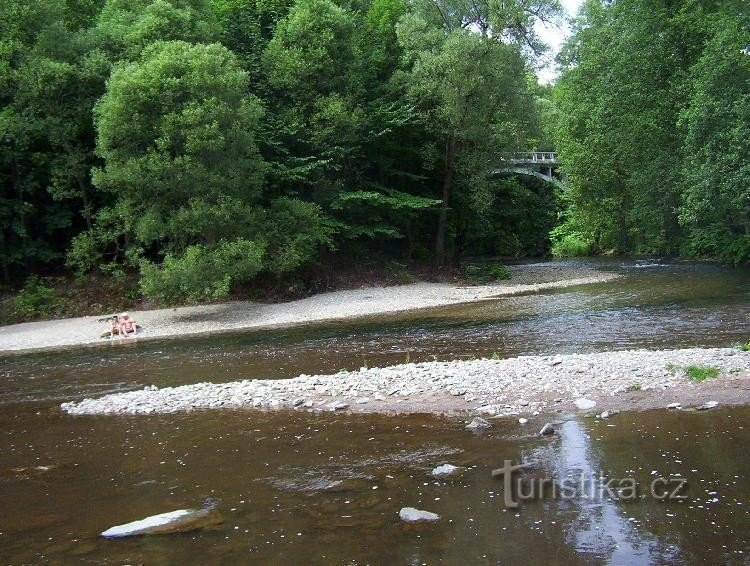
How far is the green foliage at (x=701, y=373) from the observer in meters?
10.2

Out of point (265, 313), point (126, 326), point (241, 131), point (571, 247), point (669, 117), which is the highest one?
point (241, 131)

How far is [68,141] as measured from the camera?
28703mm

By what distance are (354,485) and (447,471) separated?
1.09 metres

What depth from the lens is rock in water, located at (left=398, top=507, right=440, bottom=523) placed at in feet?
19.6

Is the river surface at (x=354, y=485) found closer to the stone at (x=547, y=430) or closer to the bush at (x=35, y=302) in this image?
the stone at (x=547, y=430)

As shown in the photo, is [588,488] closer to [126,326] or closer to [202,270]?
[126,326]

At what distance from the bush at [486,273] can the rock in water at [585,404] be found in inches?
1017

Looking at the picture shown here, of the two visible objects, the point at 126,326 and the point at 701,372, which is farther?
the point at 126,326

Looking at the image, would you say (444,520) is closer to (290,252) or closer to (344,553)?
(344,553)

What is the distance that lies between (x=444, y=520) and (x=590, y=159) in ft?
134

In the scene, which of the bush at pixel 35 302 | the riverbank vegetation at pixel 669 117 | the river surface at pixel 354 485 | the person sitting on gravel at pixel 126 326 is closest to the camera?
the river surface at pixel 354 485

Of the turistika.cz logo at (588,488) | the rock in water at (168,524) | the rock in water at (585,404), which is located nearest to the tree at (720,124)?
the rock in water at (585,404)

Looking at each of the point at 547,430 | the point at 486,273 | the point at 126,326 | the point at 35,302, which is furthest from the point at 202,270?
the point at 547,430

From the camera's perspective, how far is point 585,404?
31.0ft
